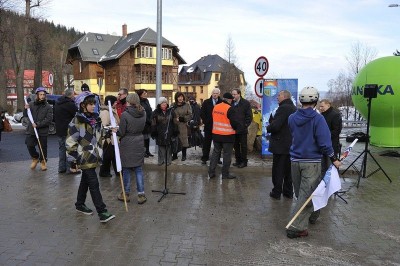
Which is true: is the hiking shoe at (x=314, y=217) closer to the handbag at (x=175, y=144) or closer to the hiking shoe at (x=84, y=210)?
the hiking shoe at (x=84, y=210)

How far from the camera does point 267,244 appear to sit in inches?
193

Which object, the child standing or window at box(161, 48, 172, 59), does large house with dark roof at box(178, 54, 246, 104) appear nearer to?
window at box(161, 48, 172, 59)

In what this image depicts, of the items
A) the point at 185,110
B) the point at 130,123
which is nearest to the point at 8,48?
the point at 185,110

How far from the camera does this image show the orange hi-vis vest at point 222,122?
7957 millimetres

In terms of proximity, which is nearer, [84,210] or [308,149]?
[308,149]

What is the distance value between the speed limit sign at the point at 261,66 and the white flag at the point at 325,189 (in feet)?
22.0

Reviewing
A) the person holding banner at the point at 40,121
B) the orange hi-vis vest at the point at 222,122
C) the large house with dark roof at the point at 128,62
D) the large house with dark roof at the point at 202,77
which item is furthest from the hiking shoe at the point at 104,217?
the large house with dark roof at the point at 202,77

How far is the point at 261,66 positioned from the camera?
1152cm

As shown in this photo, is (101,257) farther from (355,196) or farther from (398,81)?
(398,81)

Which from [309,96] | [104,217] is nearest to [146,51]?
[104,217]

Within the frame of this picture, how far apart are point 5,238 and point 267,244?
3333 millimetres

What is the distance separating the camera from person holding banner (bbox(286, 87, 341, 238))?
16.6 feet

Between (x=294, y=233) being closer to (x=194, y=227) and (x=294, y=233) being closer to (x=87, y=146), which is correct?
(x=194, y=227)

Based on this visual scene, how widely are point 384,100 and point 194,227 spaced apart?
984 centimetres
